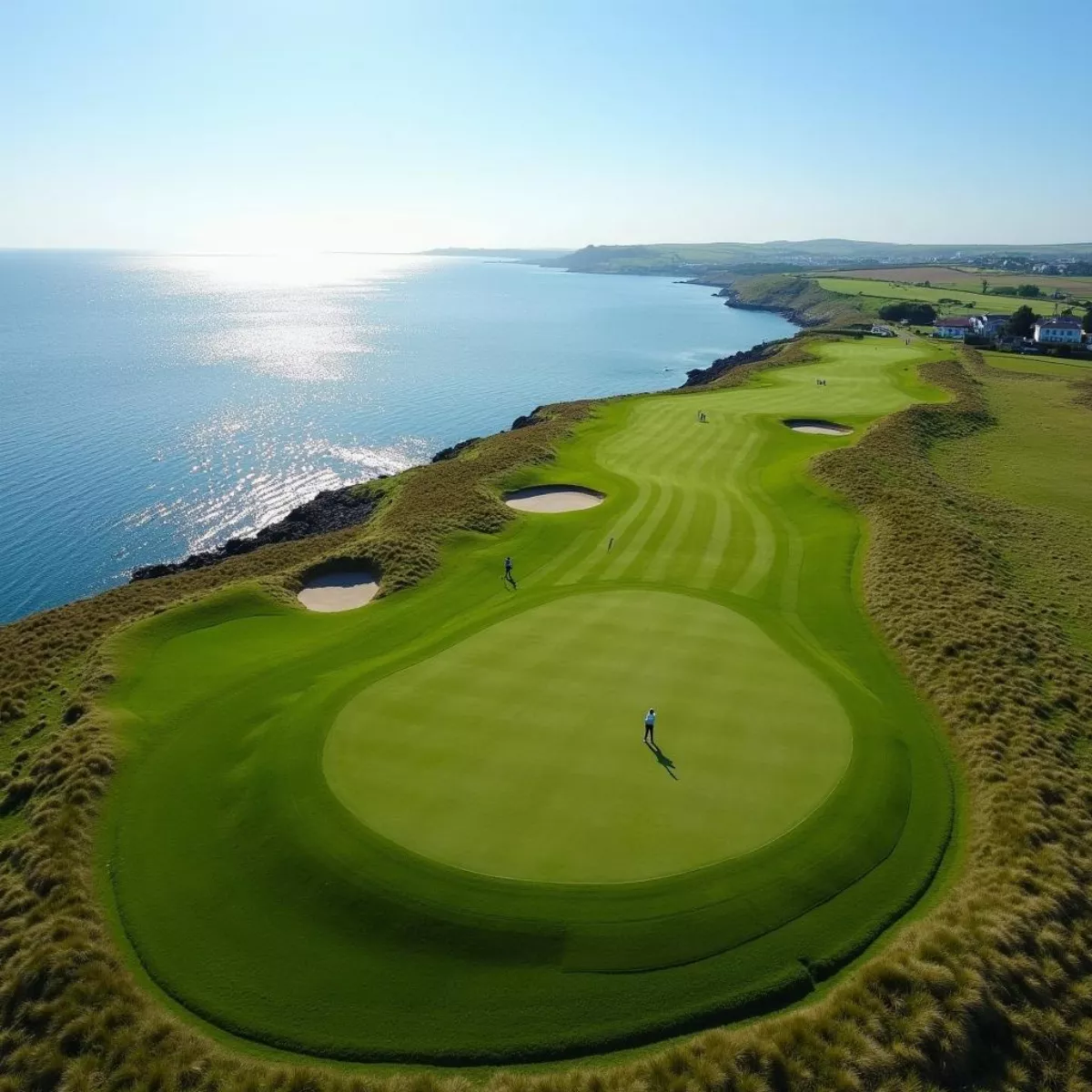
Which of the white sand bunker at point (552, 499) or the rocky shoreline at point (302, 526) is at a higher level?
the white sand bunker at point (552, 499)

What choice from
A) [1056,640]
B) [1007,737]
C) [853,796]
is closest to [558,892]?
[853,796]

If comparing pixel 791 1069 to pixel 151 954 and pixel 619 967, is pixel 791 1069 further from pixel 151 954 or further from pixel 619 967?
pixel 151 954

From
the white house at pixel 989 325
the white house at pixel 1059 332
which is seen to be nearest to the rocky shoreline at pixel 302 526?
the white house at pixel 989 325

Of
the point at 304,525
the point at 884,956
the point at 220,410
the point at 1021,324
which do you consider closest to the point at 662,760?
the point at 884,956

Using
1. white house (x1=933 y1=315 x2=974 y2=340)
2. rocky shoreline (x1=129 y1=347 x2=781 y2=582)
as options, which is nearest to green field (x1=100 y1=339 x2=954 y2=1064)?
rocky shoreline (x1=129 y1=347 x2=781 y2=582)

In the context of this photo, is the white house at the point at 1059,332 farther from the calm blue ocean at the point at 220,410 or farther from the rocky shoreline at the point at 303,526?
the rocky shoreline at the point at 303,526
